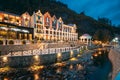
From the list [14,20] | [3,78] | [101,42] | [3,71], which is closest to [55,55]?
[3,71]

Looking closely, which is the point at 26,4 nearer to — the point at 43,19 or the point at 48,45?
the point at 43,19

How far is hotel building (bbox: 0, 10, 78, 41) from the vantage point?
56.6 metres

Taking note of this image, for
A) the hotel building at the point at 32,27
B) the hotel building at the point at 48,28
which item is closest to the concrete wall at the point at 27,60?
the hotel building at the point at 32,27

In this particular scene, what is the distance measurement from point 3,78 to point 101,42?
117m

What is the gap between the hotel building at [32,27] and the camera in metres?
56.6

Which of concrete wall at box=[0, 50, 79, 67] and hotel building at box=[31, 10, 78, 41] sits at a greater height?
hotel building at box=[31, 10, 78, 41]

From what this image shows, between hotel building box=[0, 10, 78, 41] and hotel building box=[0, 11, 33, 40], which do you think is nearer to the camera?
hotel building box=[0, 11, 33, 40]

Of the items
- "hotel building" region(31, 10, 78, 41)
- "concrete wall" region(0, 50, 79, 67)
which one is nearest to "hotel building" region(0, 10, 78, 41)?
"hotel building" region(31, 10, 78, 41)

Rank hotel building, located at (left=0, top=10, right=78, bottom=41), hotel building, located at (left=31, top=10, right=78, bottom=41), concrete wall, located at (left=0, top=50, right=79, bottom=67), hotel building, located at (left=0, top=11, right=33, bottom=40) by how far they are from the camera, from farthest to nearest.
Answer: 1. hotel building, located at (left=31, top=10, right=78, bottom=41)
2. hotel building, located at (left=0, top=10, right=78, bottom=41)
3. hotel building, located at (left=0, top=11, right=33, bottom=40)
4. concrete wall, located at (left=0, top=50, right=79, bottom=67)

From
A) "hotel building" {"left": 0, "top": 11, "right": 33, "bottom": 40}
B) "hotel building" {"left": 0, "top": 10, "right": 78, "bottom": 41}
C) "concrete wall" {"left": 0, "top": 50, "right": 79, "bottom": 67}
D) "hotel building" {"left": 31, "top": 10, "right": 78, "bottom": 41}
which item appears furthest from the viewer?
"hotel building" {"left": 31, "top": 10, "right": 78, "bottom": 41}

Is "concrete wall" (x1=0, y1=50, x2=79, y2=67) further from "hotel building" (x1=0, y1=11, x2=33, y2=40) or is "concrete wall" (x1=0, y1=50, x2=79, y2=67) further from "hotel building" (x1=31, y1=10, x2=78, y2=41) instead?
"hotel building" (x1=31, y1=10, x2=78, y2=41)

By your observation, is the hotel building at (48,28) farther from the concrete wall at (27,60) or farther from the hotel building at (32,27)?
the concrete wall at (27,60)

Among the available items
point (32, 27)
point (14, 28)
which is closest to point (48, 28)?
point (32, 27)

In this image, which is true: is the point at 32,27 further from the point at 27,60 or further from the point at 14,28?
the point at 27,60
